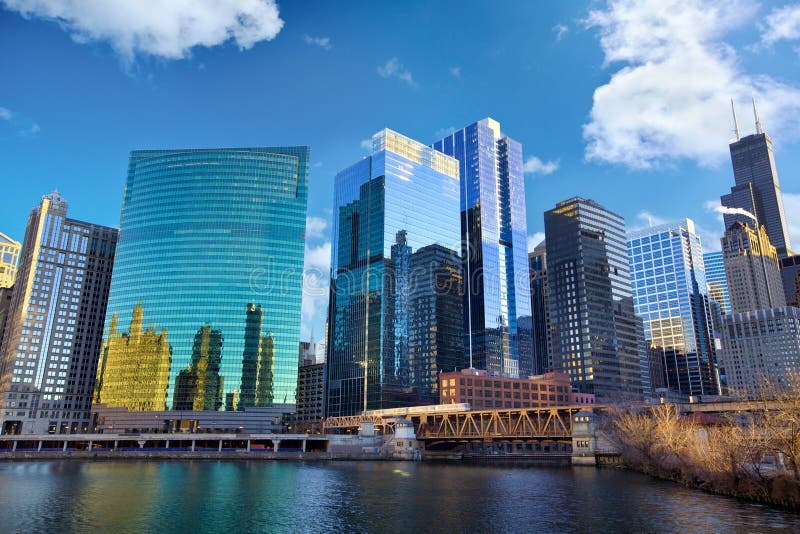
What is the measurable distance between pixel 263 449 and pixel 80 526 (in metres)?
139

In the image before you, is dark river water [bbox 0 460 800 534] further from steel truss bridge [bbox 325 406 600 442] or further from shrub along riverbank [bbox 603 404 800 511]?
steel truss bridge [bbox 325 406 600 442]

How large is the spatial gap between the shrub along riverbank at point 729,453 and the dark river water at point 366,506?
233cm

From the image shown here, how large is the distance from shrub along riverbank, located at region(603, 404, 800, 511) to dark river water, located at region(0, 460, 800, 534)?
7.66ft

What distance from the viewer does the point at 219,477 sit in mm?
109125

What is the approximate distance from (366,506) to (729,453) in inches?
1608

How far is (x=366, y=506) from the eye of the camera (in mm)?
71250

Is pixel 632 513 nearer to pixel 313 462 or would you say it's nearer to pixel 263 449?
pixel 313 462

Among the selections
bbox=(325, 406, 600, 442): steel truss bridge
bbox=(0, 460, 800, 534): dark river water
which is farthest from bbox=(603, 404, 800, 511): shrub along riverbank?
bbox=(325, 406, 600, 442): steel truss bridge

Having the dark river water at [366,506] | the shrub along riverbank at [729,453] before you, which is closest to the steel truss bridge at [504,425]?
the shrub along riverbank at [729,453]

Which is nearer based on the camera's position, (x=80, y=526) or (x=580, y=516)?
(x=80, y=526)

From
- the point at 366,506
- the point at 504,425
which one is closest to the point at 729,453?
the point at 366,506

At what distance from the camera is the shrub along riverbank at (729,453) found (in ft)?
183

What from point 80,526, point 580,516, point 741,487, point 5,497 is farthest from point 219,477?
point 741,487

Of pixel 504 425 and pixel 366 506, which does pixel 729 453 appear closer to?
pixel 366 506
